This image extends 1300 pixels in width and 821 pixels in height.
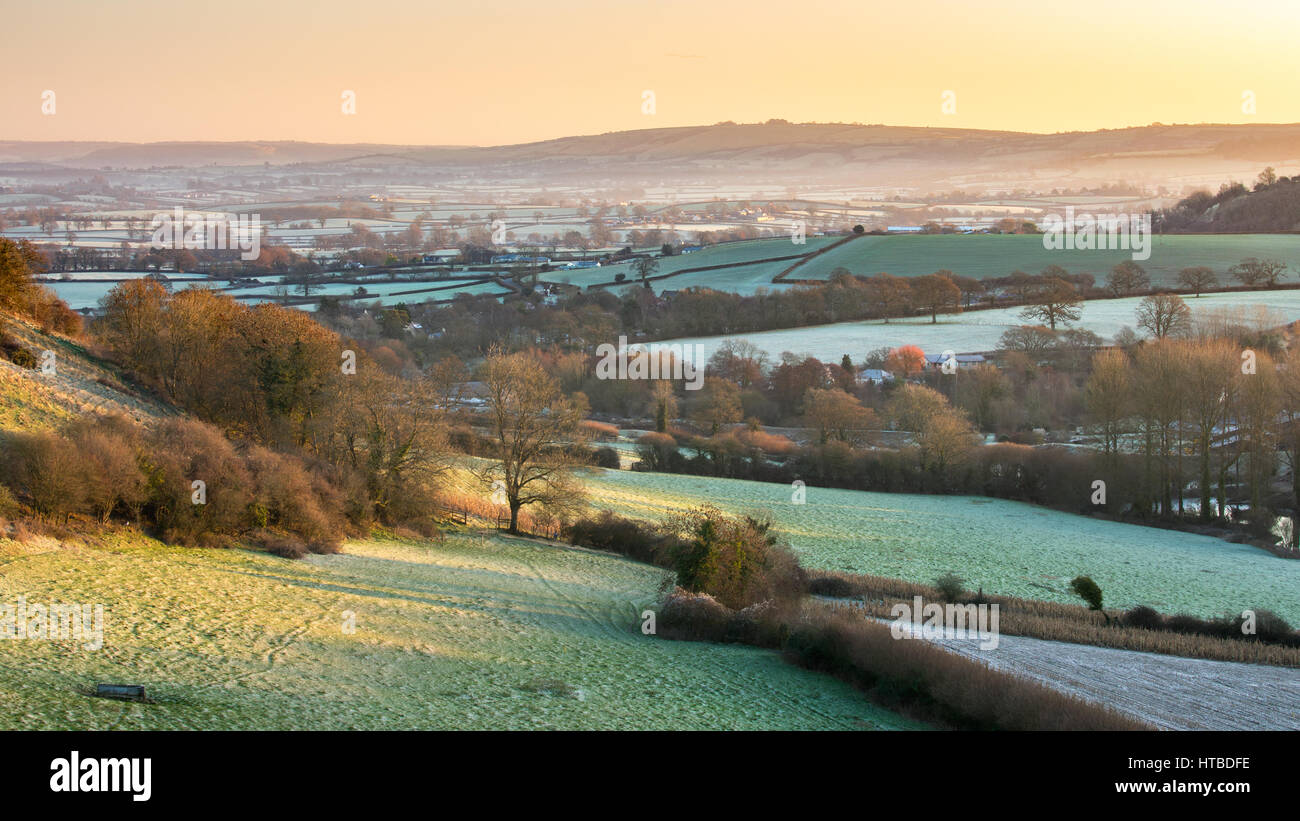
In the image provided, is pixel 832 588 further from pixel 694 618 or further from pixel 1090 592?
pixel 694 618

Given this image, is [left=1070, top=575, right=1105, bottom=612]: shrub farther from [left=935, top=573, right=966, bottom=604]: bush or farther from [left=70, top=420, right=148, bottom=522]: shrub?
[left=70, top=420, right=148, bottom=522]: shrub

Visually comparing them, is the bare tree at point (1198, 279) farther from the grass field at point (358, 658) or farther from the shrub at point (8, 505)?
the shrub at point (8, 505)

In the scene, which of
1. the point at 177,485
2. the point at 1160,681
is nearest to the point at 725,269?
the point at 177,485

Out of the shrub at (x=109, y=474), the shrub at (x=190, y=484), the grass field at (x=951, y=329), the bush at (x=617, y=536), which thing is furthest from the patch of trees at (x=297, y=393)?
the grass field at (x=951, y=329)

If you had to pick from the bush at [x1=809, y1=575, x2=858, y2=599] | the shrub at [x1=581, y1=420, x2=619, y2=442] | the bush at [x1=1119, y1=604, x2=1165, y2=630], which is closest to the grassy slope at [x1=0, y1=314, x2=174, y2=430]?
the bush at [x1=809, y1=575, x2=858, y2=599]

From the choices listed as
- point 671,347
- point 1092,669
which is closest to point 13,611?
point 1092,669
